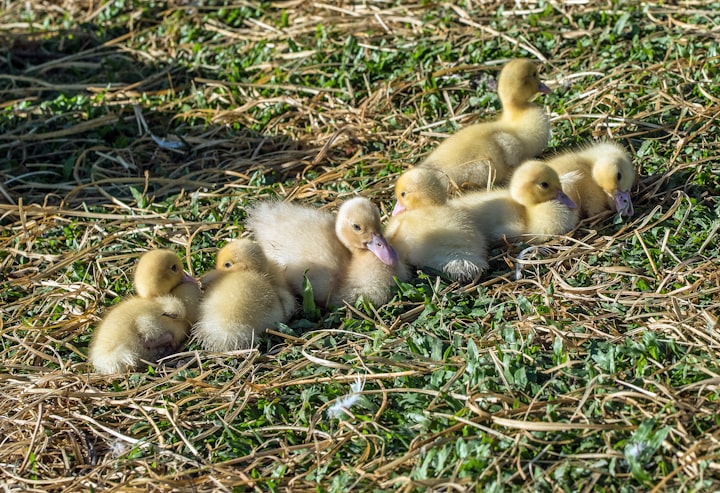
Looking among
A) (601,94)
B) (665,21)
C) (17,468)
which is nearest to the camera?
(17,468)

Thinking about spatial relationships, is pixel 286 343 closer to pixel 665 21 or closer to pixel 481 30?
pixel 481 30

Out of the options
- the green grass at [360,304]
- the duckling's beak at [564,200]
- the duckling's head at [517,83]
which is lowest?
the green grass at [360,304]

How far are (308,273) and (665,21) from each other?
3.23m

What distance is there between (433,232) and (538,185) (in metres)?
0.56

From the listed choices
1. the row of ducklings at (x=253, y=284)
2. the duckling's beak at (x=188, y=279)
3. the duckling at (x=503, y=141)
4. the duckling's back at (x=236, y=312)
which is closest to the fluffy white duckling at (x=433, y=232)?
the row of ducklings at (x=253, y=284)

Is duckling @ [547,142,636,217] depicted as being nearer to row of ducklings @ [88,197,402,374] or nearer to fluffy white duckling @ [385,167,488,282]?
fluffy white duckling @ [385,167,488,282]

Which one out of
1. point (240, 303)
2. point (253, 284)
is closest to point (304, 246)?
point (253, 284)

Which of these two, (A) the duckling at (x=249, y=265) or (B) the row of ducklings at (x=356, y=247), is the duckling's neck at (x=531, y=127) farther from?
(A) the duckling at (x=249, y=265)

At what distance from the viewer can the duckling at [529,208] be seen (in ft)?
13.7

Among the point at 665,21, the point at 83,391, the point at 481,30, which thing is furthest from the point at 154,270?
the point at 665,21

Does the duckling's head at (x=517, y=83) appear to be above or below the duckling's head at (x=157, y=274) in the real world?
above

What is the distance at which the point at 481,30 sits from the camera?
610cm

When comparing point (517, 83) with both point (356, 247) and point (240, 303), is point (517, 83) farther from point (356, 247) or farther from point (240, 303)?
point (240, 303)

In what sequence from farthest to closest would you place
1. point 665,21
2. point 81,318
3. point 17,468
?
point 665,21
point 81,318
point 17,468
